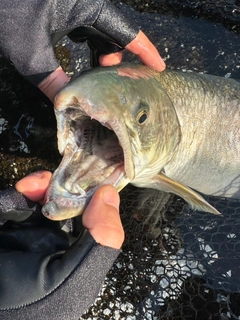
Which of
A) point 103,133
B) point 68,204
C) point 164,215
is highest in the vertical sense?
point 103,133

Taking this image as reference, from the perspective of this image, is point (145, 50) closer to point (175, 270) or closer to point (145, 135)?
point (145, 135)

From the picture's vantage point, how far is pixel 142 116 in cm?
265

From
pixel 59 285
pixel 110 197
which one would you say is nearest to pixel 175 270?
pixel 110 197

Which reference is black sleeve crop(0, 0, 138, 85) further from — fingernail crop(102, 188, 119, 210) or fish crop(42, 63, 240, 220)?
fingernail crop(102, 188, 119, 210)

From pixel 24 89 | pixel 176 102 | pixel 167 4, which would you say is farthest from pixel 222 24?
pixel 24 89

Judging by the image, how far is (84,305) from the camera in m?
2.15

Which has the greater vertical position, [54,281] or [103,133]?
[103,133]

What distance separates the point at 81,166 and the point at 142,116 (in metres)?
0.47

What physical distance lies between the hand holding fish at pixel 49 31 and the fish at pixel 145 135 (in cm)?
26

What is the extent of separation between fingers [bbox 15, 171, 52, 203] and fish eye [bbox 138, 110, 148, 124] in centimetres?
61

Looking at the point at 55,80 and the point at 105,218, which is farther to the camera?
the point at 55,80

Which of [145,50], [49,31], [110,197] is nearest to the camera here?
[110,197]

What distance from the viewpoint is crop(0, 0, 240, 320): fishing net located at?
262cm

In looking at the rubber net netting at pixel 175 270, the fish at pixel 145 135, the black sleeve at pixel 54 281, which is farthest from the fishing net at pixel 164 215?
the black sleeve at pixel 54 281
